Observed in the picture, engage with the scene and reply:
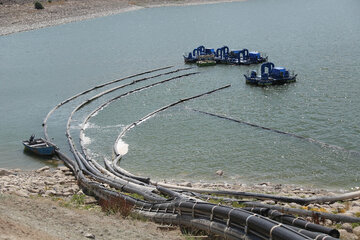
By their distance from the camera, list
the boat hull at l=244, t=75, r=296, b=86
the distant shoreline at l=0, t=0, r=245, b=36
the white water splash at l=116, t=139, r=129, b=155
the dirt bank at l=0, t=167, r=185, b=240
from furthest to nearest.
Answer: the distant shoreline at l=0, t=0, r=245, b=36 < the boat hull at l=244, t=75, r=296, b=86 < the white water splash at l=116, t=139, r=129, b=155 < the dirt bank at l=0, t=167, r=185, b=240

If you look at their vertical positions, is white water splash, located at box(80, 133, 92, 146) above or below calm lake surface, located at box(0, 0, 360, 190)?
below

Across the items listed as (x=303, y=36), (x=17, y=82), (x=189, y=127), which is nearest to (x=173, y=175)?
(x=189, y=127)

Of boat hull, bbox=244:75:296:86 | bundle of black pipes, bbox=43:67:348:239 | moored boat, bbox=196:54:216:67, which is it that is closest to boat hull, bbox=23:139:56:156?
bundle of black pipes, bbox=43:67:348:239

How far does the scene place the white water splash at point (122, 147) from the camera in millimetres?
32938

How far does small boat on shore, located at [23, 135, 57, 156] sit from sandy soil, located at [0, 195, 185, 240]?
47.0 feet

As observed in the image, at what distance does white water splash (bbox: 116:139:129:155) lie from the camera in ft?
108

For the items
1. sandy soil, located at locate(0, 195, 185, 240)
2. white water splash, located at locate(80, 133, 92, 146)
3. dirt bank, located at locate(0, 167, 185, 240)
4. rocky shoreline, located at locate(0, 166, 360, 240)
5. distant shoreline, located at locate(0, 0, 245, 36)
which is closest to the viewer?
sandy soil, located at locate(0, 195, 185, 240)

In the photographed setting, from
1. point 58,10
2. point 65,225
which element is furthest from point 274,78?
point 58,10

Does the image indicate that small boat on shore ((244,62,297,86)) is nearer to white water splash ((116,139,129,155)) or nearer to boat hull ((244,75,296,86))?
boat hull ((244,75,296,86))

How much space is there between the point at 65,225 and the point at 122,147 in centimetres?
1749

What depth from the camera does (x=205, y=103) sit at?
145 ft

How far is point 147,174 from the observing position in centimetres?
2903

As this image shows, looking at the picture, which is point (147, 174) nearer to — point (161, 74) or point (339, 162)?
point (339, 162)

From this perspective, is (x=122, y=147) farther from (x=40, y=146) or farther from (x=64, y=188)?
(x=64, y=188)
